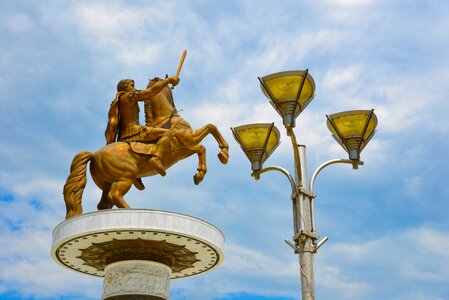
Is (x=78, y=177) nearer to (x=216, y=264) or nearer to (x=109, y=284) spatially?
(x=109, y=284)

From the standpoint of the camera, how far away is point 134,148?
1458 cm

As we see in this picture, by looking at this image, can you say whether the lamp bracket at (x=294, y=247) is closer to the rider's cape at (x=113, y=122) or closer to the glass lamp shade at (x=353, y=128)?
the glass lamp shade at (x=353, y=128)

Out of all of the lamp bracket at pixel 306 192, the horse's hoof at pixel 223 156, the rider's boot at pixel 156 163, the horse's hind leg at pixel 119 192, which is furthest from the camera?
the horse's hoof at pixel 223 156

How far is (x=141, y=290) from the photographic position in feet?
44.3

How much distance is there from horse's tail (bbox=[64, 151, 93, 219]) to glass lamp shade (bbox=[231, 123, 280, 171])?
528 centimetres

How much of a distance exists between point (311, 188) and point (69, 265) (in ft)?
27.4

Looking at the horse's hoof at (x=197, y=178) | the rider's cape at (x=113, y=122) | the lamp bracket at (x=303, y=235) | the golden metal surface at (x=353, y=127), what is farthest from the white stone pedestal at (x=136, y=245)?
the lamp bracket at (x=303, y=235)

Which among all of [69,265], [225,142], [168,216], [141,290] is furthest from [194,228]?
[69,265]

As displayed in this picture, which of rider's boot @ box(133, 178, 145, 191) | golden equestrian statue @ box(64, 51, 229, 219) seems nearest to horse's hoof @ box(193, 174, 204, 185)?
golden equestrian statue @ box(64, 51, 229, 219)

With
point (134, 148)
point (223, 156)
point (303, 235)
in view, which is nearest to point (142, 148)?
point (134, 148)

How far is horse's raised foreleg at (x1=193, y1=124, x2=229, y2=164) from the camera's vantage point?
14.9 metres

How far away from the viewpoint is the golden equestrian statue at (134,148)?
14.4 meters

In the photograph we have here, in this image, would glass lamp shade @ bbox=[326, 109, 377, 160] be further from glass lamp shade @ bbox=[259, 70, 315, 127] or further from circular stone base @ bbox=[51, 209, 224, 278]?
circular stone base @ bbox=[51, 209, 224, 278]

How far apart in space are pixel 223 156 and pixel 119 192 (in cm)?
268
